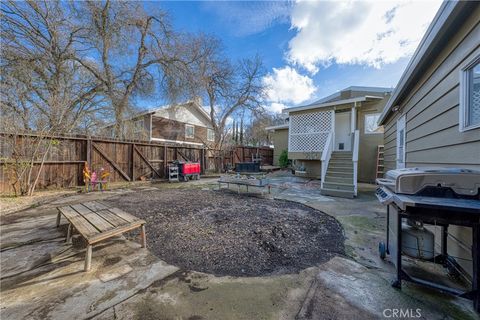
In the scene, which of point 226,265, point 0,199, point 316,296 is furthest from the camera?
point 0,199

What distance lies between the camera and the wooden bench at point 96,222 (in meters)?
2.17

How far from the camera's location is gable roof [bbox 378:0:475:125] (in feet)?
7.20

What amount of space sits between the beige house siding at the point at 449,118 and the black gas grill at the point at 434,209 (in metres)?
0.50

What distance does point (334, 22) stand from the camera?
523cm

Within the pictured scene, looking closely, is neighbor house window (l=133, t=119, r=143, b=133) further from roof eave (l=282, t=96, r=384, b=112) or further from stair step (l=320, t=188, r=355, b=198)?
stair step (l=320, t=188, r=355, b=198)

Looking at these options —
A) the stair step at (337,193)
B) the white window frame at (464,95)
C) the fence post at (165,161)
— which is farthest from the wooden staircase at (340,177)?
the fence post at (165,161)

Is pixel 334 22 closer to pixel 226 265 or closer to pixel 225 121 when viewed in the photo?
pixel 226 265

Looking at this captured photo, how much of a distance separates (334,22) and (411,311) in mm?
6382

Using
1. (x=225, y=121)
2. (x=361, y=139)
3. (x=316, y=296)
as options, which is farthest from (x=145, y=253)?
(x=225, y=121)

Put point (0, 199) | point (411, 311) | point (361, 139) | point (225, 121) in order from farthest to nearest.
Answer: point (225, 121) → point (361, 139) → point (0, 199) → point (411, 311)

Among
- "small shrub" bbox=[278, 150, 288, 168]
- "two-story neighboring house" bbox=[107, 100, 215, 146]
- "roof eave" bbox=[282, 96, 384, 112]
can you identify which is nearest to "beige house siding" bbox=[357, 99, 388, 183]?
"roof eave" bbox=[282, 96, 384, 112]

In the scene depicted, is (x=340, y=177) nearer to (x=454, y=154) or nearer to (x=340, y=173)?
(x=340, y=173)

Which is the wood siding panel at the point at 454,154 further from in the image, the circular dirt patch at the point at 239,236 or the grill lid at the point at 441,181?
the circular dirt patch at the point at 239,236

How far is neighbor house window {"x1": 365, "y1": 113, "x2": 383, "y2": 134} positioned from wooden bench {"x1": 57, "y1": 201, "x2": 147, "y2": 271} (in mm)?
10962
